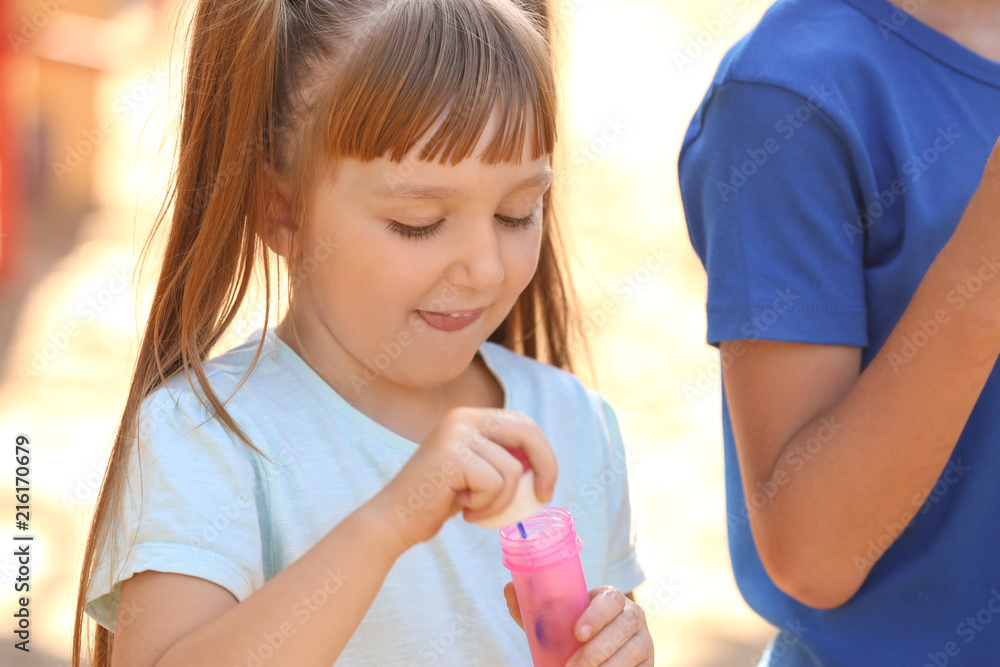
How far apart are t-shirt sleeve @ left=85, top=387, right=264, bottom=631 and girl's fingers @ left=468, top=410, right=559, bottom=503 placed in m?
0.29

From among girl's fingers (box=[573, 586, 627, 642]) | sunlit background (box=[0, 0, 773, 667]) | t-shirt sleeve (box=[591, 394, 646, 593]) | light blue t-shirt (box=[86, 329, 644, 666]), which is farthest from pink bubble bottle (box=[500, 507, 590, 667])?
sunlit background (box=[0, 0, 773, 667])

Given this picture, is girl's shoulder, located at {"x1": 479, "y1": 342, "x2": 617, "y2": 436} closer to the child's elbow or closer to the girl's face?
the girl's face

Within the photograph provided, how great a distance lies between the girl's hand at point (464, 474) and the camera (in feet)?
2.96

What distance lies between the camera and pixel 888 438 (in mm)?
1048

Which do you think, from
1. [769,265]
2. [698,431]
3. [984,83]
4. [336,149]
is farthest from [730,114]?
[698,431]

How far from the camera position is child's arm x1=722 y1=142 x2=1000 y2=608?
1.01m

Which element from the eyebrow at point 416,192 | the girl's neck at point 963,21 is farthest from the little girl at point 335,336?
the girl's neck at point 963,21

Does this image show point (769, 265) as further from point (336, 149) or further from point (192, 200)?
point (192, 200)

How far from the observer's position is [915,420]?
3.41 feet

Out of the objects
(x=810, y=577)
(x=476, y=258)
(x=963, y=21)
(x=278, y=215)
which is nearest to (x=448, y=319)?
(x=476, y=258)

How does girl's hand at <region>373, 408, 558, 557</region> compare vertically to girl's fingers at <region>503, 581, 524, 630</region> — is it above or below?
above

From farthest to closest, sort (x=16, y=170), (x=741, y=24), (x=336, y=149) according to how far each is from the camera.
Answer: (x=741, y=24)
(x=16, y=170)
(x=336, y=149)

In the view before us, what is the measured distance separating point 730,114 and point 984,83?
0.93 ft

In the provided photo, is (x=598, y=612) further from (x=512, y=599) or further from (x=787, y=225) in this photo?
(x=787, y=225)
